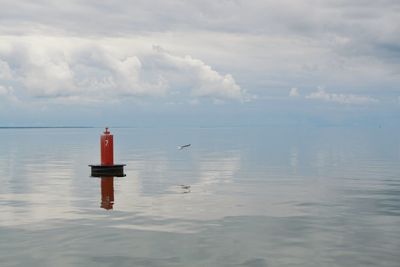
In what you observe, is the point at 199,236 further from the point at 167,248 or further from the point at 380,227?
the point at 380,227

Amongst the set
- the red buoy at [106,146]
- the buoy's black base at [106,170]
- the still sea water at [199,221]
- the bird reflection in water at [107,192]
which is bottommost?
the still sea water at [199,221]

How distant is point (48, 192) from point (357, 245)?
18908 mm

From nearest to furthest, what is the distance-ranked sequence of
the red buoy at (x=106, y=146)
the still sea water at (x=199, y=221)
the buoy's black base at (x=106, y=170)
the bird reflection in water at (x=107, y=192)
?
A: the still sea water at (x=199, y=221) → the bird reflection in water at (x=107, y=192) → the red buoy at (x=106, y=146) → the buoy's black base at (x=106, y=170)

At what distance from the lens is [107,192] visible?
29.9 meters

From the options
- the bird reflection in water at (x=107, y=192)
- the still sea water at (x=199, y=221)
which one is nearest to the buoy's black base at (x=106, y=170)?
the bird reflection in water at (x=107, y=192)

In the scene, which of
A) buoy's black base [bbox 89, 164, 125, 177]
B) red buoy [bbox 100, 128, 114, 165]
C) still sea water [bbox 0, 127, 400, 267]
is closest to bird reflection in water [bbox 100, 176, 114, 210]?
still sea water [bbox 0, 127, 400, 267]

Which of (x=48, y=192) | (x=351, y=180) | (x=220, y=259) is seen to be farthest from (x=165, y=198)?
(x=351, y=180)

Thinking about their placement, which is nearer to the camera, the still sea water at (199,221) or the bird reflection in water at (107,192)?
the still sea water at (199,221)

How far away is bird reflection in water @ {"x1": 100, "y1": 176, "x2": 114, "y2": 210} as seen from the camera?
82.2 feet

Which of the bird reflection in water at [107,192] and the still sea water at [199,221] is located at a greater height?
the bird reflection in water at [107,192]

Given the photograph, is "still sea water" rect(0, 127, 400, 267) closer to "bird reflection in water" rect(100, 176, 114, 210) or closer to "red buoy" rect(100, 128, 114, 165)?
"bird reflection in water" rect(100, 176, 114, 210)

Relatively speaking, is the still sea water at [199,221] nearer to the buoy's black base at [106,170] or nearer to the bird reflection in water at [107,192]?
the bird reflection in water at [107,192]

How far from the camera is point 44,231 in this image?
731 inches

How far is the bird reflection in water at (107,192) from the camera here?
25.1 meters
